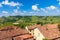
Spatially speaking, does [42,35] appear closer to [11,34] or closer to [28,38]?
[28,38]

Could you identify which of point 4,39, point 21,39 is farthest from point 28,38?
point 4,39

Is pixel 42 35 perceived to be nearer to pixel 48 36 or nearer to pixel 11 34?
pixel 48 36

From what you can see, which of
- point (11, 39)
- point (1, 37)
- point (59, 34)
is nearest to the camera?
point (1, 37)

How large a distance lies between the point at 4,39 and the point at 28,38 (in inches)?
300

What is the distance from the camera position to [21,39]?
40188mm

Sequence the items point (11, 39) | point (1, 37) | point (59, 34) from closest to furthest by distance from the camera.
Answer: point (1, 37) < point (11, 39) < point (59, 34)

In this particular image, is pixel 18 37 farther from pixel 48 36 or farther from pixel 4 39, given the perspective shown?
pixel 48 36

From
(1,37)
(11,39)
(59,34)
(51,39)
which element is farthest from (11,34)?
(59,34)

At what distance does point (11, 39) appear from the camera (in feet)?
130

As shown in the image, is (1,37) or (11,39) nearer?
(1,37)

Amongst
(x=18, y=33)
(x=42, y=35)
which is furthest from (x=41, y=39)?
(x=18, y=33)

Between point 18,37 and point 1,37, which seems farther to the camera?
point 18,37

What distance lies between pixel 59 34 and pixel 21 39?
12.0 m

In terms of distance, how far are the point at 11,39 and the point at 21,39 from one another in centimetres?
288
